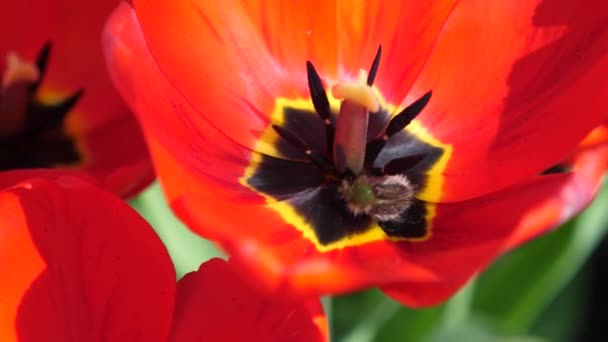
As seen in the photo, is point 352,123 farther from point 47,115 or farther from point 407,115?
point 47,115

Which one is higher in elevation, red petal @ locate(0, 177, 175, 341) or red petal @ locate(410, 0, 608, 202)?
red petal @ locate(410, 0, 608, 202)

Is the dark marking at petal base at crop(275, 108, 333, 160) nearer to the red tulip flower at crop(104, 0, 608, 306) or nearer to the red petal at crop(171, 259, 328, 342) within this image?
the red tulip flower at crop(104, 0, 608, 306)

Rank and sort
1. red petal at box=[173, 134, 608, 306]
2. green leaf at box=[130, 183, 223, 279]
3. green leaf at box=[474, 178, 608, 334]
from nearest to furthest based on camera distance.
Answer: red petal at box=[173, 134, 608, 306] → green leaf at box=[130, 183, 223, 279] → green leaf at box=[474, 178, 608, 334]

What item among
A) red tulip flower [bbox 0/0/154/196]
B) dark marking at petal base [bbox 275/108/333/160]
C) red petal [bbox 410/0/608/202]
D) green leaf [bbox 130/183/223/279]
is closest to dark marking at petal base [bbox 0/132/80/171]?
red tulip flower [bbox 0/0/154/196]

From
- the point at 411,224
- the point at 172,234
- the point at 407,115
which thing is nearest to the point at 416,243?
the point at 411,224

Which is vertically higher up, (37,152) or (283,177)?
(283,177)
